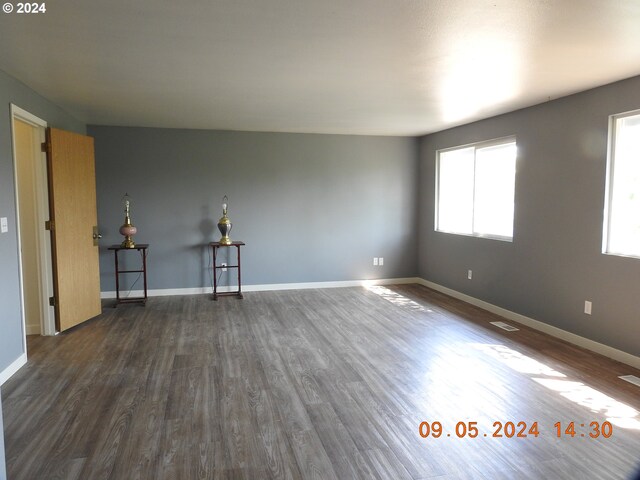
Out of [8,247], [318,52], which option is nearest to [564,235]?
[318,52]

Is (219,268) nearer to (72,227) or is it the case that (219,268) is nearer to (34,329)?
(72,227)

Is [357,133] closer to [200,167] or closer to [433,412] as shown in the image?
[200,167]

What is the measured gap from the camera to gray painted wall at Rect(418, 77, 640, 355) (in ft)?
11.9

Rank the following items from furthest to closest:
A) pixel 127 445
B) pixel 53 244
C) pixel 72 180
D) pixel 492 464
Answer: pixel 72 180 < pixel 53 244 < pixel 127 445 < pixel 492 464

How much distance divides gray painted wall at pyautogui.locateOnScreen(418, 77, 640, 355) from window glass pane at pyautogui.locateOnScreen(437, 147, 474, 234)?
0.50 meters

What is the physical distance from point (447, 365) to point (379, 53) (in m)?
2.42

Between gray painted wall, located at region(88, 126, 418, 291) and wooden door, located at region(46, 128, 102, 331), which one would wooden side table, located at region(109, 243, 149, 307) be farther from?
wooden door, located at region(46, 128, 102, 331)

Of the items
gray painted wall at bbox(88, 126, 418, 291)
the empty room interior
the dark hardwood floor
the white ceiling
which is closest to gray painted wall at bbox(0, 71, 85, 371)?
the empty room interior

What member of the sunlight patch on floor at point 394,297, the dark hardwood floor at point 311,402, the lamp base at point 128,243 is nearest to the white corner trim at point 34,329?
the dark hardwood floor at point 311,402

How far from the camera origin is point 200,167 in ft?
20.2

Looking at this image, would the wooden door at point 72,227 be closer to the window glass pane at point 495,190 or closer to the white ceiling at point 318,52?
the white ceiling at point 318,52

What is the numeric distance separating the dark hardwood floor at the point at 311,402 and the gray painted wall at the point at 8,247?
10.7 inches

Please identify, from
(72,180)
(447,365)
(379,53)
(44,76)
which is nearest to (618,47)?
(379,53)

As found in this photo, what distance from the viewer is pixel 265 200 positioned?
6.40 meters
